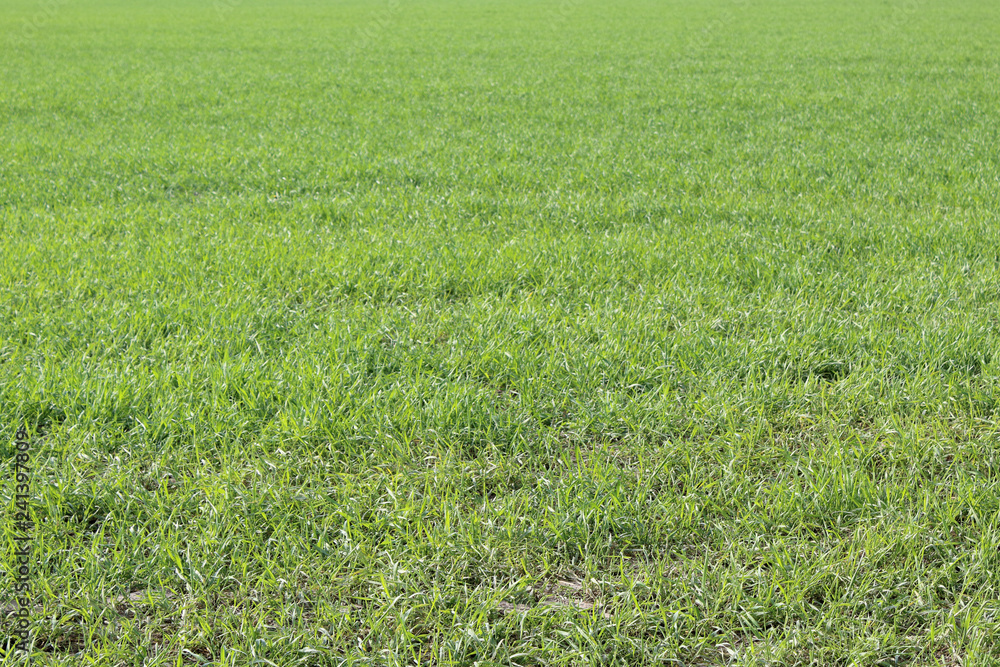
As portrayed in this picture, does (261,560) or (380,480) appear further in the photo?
(380,480)

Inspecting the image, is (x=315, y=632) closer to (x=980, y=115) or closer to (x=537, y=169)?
(x=537, y=169)

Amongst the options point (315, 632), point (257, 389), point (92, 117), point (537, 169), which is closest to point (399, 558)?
point (315, 632)

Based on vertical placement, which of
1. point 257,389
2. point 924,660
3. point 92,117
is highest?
point 92,117

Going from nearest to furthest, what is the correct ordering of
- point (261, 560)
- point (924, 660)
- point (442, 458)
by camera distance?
point (924, 660) < point (261, 560) < point (442, 458)

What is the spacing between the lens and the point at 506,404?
3.38m

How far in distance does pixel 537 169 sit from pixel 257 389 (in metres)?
5.09

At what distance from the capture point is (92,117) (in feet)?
37.0

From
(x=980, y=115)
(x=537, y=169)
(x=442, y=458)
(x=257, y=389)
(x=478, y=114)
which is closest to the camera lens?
(x=442, y=458)

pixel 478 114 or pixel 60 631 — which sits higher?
pixel 478 114

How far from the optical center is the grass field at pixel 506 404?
2225mm

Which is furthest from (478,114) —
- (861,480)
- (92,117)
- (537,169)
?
(861,480)

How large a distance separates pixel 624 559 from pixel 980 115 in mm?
11375

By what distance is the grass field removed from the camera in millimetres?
2225

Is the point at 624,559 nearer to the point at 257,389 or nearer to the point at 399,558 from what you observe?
the point at 399,558
